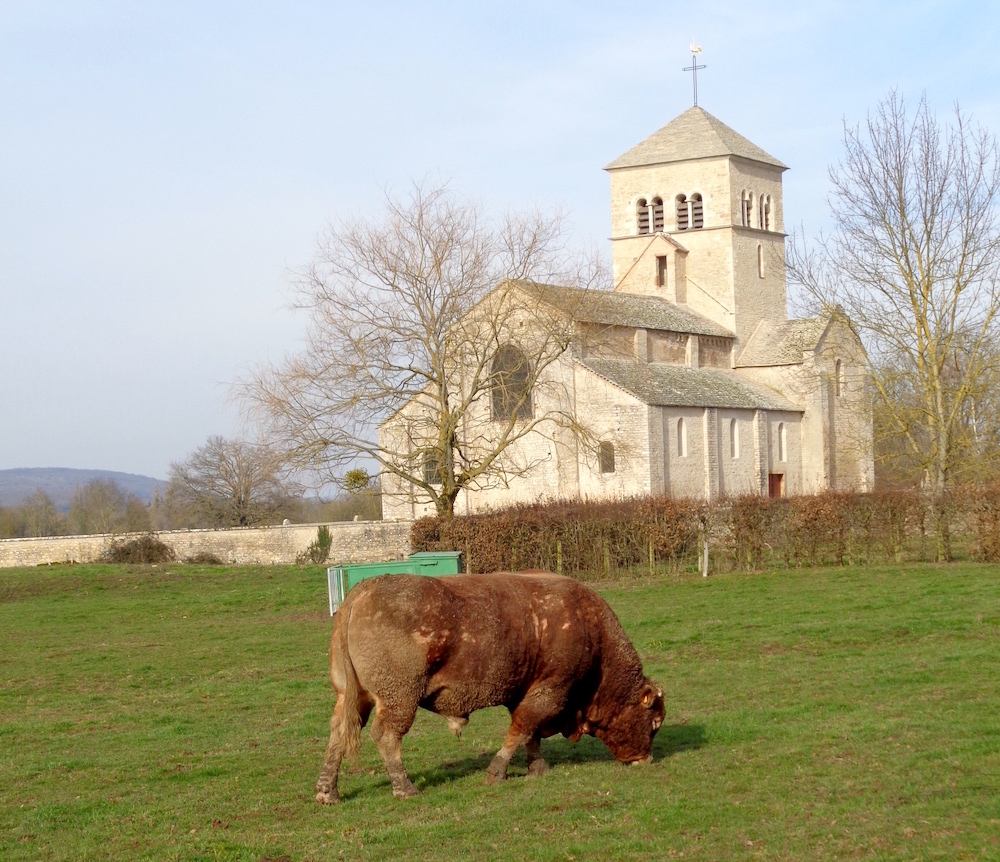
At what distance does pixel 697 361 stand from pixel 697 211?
8303mm

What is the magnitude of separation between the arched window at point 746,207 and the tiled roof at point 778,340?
4954mm

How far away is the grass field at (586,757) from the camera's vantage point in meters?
8.01

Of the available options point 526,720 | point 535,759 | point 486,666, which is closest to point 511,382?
point 535,759

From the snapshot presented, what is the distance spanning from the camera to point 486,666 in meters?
9.61

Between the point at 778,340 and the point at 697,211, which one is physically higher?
the point at 697,211

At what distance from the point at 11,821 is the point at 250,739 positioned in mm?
3483

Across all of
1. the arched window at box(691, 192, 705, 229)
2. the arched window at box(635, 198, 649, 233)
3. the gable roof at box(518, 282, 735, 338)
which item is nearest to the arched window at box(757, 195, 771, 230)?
the arched window at box(691, 192, 705, 229)

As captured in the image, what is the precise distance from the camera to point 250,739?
1248 cm

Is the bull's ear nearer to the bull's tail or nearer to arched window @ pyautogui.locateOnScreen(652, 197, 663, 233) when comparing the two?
the bull's tail

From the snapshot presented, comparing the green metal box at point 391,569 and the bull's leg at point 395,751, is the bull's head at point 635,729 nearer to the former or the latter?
the bull's leg at point 395,751

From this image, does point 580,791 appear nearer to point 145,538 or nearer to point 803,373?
point 145,538

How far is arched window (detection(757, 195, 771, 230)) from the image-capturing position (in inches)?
2384

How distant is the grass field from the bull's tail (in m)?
0.47

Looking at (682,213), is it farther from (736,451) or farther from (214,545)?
(214,545)
